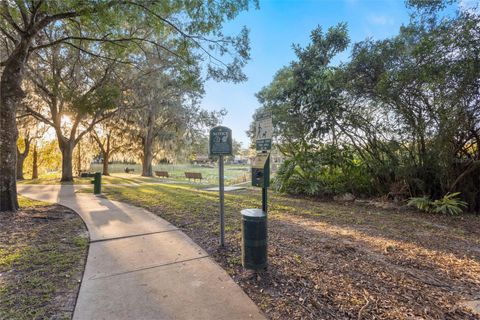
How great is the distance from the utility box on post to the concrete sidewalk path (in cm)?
117

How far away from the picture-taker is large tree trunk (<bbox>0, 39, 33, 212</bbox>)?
5602mm

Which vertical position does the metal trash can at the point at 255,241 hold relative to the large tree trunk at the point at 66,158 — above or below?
below

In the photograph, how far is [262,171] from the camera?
3.20 metres

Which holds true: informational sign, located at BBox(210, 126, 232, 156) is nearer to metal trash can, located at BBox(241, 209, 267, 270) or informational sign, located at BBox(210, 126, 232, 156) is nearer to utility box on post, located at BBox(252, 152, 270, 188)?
utility box on post, located at BBox(252, 152, 270, 188)

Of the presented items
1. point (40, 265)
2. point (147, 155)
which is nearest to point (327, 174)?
point (40, 265)

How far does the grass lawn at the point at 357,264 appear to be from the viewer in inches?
91.8

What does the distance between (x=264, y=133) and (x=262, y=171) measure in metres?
0.51

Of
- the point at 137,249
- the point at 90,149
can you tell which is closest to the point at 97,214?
the point at 137,249

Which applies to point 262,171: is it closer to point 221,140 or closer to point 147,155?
point 221,140

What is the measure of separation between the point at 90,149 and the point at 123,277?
22.0 metres

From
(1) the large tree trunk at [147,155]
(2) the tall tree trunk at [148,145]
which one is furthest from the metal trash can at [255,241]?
(1) the large tree trunk at [147,155]

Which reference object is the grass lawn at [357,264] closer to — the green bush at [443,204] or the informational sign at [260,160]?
the green bush at [443,204]

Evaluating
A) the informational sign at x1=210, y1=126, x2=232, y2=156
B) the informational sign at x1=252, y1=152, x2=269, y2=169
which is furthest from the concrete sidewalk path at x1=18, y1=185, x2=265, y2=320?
the informational sign at x1=210, y1=126, x2=232, y2=156

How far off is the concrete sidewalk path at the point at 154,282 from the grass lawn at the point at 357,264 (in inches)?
9.0
